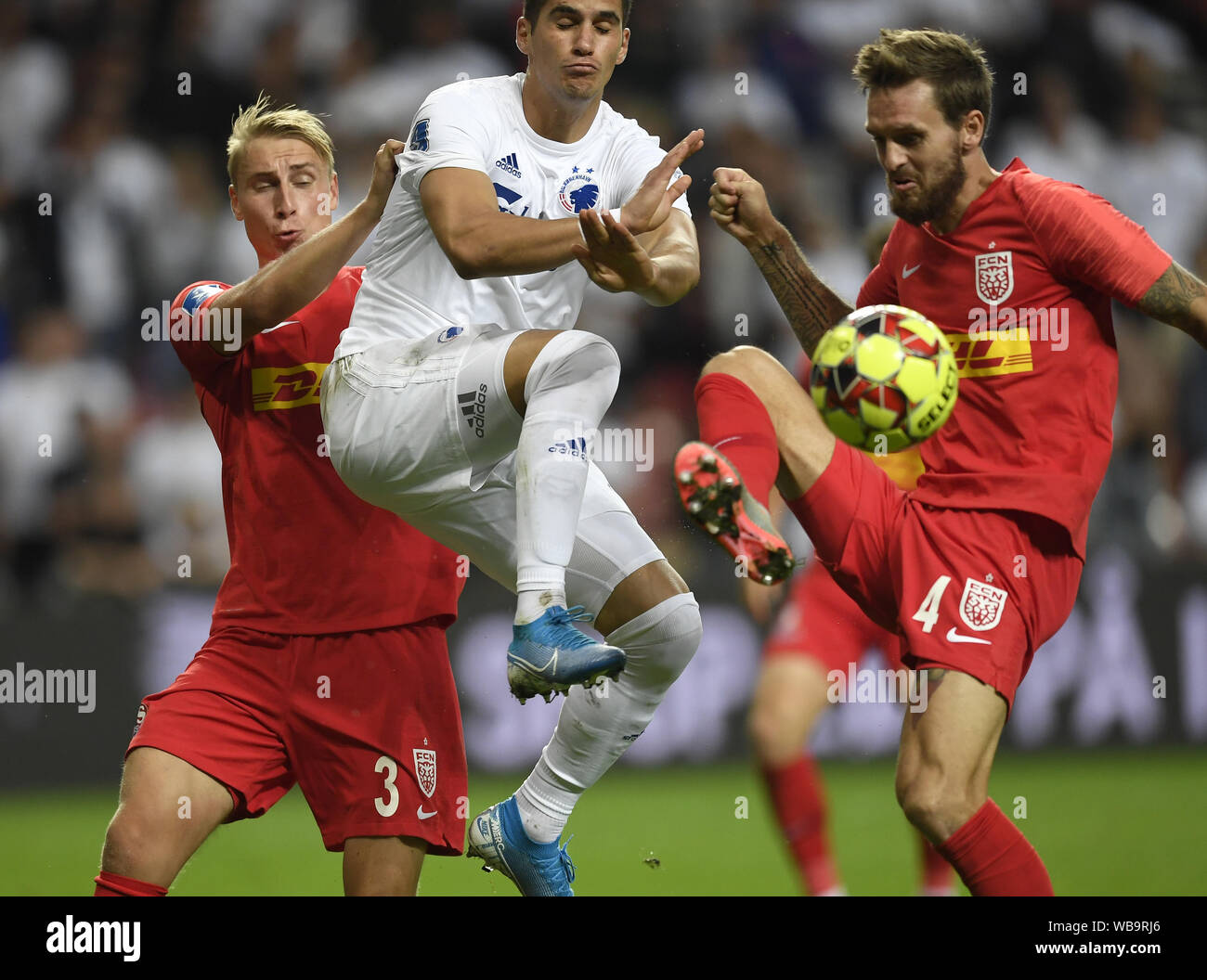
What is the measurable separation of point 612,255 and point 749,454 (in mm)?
684

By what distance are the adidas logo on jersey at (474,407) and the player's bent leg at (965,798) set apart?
1.32 m

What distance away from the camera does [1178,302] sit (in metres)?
3.80

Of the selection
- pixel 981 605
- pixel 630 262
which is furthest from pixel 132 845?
pixel 981 605

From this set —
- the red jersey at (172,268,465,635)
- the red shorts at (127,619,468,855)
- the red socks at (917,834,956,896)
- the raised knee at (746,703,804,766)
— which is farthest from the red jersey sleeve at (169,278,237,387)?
the red socks at (917,834,956,896)

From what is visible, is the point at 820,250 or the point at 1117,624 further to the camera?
the point at 820,250

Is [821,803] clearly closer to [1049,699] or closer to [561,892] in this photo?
[561,892]

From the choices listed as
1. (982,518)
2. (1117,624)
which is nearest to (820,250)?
(1117,624)

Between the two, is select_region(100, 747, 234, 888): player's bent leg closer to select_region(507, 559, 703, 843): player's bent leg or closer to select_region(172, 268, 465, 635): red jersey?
select_region(172, 268, 465, 635): red jersey

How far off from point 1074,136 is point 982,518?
5898 millimetres

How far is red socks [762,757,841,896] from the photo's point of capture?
4.86m

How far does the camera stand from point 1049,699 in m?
7.94

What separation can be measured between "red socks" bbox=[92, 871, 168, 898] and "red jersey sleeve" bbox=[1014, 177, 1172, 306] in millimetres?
2785

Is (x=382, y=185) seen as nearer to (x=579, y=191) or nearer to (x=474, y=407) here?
(x=579, y=191)

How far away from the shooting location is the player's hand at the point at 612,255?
3369mm
